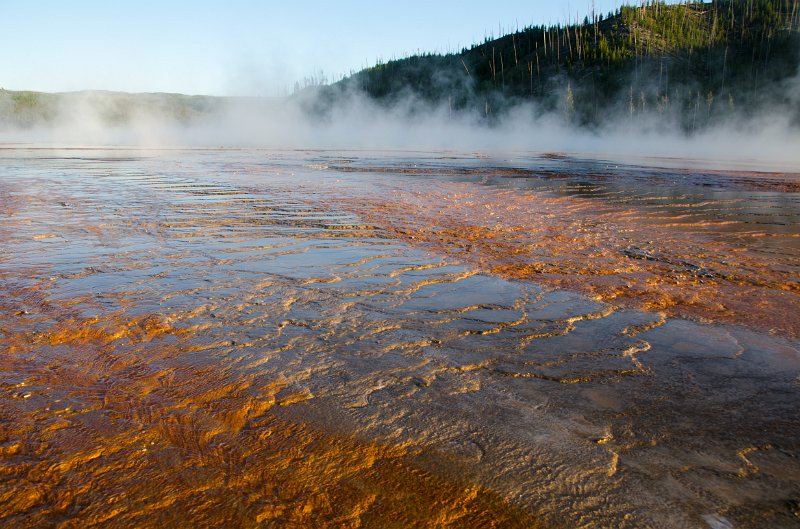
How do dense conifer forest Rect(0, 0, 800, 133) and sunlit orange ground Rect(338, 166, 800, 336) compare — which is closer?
sunlit orange ground Rect(338, 166, 800, 336)

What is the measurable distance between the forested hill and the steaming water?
46.5 meters

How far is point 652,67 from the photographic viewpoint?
177 feet

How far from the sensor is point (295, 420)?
2121mm

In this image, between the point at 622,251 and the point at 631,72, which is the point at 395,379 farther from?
the point at 631,72

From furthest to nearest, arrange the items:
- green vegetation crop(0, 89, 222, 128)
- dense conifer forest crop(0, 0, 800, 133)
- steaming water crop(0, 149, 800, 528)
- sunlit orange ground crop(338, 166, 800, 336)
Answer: green vegetation crop(0, 89, 222, 128)
dense conifer forest crop(0, 0, 800, 133)
sunlit orange ground crop(338, 166, 800, 336)
steaming water crop(0, 149, 800, 528)

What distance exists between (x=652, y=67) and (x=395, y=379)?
200 feet

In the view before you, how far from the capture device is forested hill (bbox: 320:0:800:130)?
1849 inches

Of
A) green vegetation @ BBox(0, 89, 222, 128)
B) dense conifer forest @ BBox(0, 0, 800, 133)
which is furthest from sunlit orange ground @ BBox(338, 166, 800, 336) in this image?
green vegetation @ BBox(0, 89, 222, 128)

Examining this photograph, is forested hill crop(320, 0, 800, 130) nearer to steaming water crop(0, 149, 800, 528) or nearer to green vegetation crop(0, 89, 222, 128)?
steaming water crop(0, 149, 800, 528)

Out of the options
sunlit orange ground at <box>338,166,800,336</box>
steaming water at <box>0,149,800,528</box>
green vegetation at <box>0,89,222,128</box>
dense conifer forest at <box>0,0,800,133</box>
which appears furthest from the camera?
green vegetation at <box>0,89,222,128</box>

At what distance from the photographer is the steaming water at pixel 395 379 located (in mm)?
1666

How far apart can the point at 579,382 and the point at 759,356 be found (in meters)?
1.10

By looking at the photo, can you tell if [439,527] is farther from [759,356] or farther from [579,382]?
[759,356]

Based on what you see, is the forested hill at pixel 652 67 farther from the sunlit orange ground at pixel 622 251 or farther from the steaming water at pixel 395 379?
the steaming water at pixel 395 379
